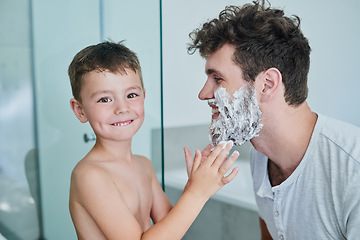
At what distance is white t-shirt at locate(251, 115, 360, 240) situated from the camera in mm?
822

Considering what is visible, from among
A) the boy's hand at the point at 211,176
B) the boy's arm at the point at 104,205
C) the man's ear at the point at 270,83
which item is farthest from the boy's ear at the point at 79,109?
the man's ear at the point at 270,83

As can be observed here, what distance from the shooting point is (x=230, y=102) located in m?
0.91

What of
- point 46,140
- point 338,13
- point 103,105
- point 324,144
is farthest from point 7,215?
point 338,13

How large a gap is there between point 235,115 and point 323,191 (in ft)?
0.94

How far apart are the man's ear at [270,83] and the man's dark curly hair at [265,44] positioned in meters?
0.02

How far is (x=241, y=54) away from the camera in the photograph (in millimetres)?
915

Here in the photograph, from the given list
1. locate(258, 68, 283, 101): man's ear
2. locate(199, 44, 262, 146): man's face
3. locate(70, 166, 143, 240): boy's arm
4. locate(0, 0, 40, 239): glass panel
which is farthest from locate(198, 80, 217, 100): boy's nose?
locate(0, 0, 40, 239): glass panel

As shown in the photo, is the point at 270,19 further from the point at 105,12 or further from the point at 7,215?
the point at 7,215

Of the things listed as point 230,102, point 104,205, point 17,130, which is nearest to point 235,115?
point 230,102

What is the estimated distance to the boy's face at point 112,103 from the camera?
0.75 meters

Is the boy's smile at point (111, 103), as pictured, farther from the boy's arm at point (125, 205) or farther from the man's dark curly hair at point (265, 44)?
the man's dark curly hair at point (265, 44)

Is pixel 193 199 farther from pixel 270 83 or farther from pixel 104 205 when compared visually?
pixel 270 83

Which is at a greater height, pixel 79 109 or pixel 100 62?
pixel 100 62

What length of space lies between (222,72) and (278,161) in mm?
300
